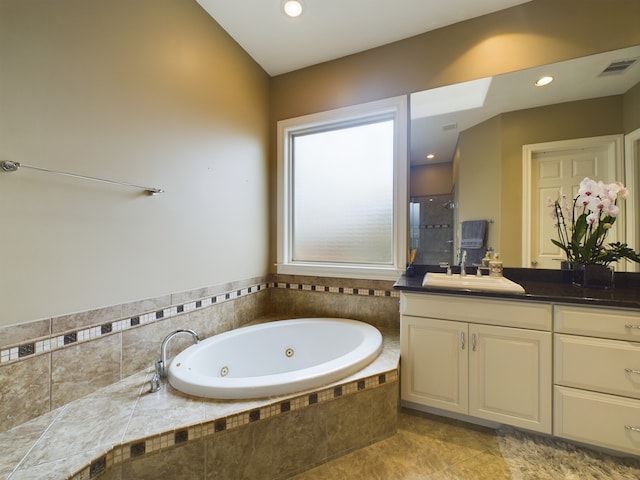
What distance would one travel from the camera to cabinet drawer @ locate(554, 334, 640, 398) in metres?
1.21

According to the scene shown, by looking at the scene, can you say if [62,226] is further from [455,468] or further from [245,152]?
[455,468]

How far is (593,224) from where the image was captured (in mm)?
1588

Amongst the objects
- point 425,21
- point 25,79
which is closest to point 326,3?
point 425,21

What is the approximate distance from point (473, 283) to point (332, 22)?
2.13 meters

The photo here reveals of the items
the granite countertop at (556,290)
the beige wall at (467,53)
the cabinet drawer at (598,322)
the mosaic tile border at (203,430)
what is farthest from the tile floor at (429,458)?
the beige wall at (467,53)

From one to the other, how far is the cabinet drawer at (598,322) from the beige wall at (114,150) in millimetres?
2137

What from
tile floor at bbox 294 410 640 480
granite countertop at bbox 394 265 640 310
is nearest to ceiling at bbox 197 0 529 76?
granite countertop at bbox 394 265 640 310

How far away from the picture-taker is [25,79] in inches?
39.9

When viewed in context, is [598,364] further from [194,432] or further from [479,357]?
[194,432]

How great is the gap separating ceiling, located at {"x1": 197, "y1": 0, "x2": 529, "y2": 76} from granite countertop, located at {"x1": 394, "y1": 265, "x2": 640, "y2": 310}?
186 cm

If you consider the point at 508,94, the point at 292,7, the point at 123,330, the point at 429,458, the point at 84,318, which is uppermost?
the point at 292,7

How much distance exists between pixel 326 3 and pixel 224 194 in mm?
1522

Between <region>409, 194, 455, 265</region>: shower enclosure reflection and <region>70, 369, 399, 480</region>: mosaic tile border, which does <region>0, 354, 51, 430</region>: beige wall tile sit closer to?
<region>70, 369, 399, 480</region>: mosaic tile border

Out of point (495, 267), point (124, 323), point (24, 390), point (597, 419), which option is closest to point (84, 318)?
point (124, 323)
